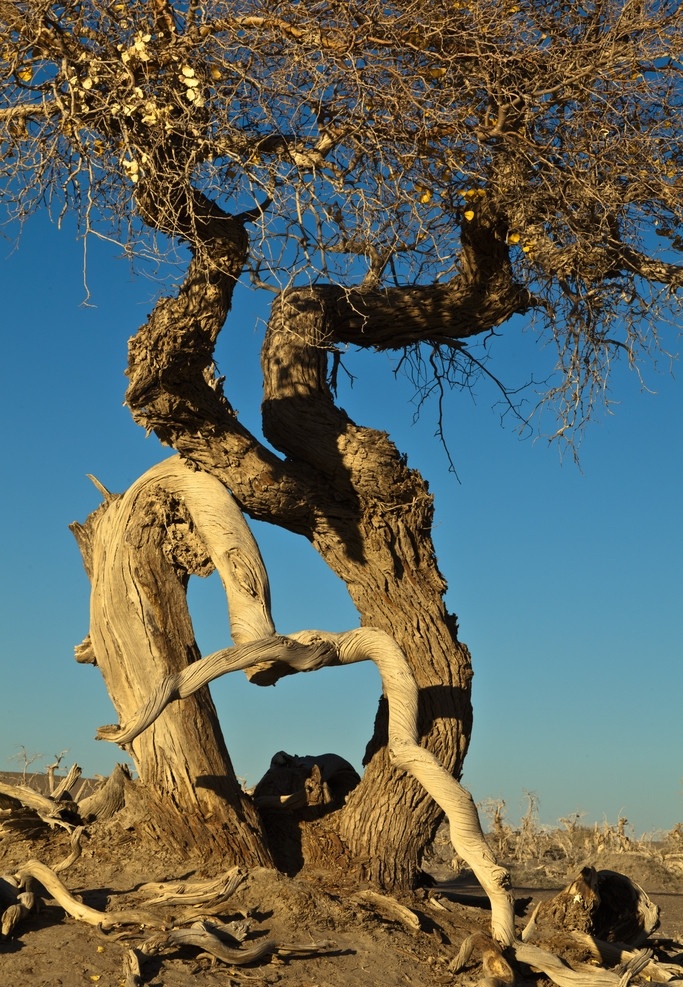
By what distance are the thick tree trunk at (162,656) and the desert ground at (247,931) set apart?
29 centimetres

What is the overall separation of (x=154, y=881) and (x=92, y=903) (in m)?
0.54

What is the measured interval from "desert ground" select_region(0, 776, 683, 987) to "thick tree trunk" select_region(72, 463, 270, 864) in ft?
0.94

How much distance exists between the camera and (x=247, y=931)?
6.82 metres

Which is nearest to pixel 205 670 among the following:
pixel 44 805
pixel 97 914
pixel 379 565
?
pixel 97 914

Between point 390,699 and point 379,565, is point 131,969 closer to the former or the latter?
point 390,699

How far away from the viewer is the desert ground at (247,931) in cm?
638

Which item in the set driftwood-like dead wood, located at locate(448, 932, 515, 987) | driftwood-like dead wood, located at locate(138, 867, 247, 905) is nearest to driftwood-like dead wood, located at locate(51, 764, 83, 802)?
driftwood-like dead wood, located at locate(138, 867, 247, 905)

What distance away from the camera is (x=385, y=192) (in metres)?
8.18

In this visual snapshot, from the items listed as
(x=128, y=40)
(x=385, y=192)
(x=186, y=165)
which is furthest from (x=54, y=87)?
(x=385, y=192)

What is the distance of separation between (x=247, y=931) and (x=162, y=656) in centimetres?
226

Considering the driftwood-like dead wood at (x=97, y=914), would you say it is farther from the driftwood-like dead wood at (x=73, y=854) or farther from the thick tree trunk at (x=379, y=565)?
the thick tree trunk at (x=379, y=565)

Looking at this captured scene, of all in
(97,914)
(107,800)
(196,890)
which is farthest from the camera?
(107,800)

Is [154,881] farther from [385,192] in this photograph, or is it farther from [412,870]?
[385,192]

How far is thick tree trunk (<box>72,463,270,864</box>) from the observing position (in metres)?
8.05
